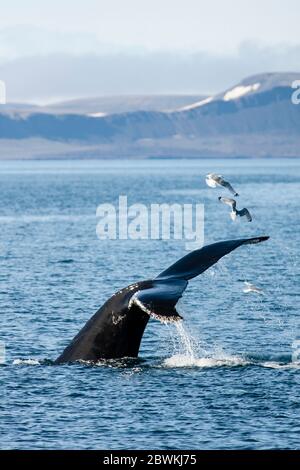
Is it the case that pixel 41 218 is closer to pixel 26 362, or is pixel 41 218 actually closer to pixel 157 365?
pixel 26 362

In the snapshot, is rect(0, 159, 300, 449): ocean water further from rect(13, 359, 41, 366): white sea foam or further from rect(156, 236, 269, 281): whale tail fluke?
rect(156, 236, 269, 281): whale tail fluke

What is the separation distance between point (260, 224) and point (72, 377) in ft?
192

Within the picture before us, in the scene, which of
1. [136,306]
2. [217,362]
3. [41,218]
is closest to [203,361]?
[217,362]

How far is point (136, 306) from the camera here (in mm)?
22953

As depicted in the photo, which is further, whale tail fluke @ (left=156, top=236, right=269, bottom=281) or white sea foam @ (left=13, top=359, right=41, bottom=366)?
white sea foam @ (left=13, top=359, right=41, bottom=366)

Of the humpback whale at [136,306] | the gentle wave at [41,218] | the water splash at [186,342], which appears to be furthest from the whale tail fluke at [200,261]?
the gentle wave at [41,218]

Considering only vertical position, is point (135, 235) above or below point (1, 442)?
above

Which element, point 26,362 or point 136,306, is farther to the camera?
point 26,362

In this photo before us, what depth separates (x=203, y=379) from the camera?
83.2 feet

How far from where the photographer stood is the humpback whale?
70.9 ft

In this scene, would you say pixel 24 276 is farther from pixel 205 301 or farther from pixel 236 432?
pixel 236 432

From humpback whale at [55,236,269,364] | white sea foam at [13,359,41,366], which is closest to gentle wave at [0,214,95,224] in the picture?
white sea foam at [13,359,41,366]
